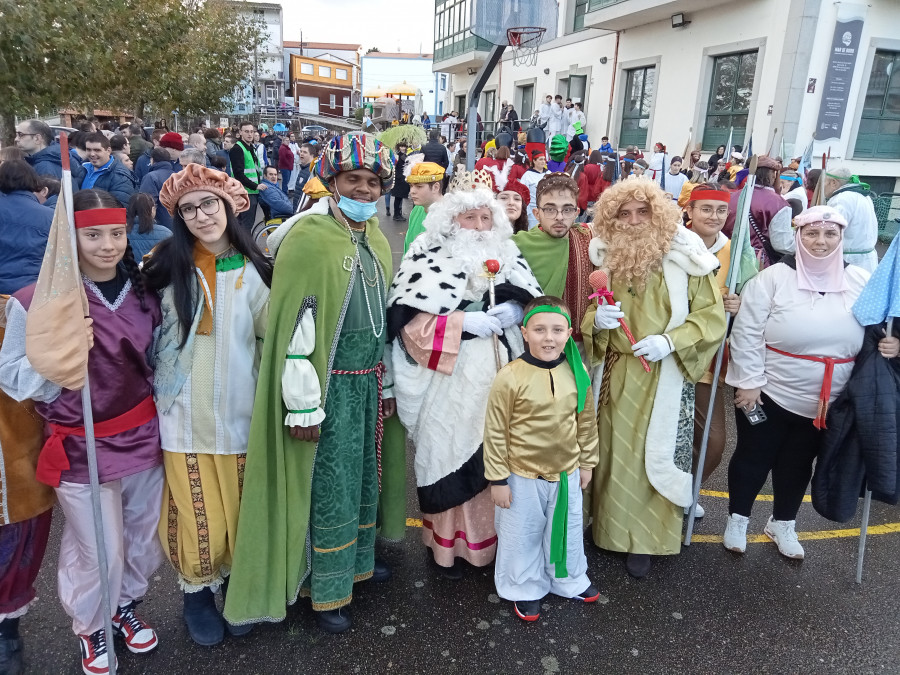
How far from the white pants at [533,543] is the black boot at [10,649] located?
2024mm

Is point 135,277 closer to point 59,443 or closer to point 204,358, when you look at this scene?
point 204,358

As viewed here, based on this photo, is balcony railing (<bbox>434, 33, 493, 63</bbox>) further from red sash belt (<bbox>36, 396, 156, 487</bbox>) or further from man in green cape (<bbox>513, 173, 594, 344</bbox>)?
red sash belt (<bbox>36, 396, 156, 487</bbox>)

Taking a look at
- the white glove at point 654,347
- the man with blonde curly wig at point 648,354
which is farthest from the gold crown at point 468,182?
the white glove at point 654,347

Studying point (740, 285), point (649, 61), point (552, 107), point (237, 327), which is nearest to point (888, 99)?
point (649, 61)

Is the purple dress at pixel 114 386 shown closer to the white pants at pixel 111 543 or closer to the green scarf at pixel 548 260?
the white pants at pixel 111 543

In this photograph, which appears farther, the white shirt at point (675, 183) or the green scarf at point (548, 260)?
the white shirt at point (675, 183)

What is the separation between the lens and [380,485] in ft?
10.0

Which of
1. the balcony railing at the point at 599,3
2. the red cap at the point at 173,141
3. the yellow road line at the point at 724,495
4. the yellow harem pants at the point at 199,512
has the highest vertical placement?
the balcony railing at the point at 599,3

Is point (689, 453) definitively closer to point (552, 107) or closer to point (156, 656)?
point (156, 656)

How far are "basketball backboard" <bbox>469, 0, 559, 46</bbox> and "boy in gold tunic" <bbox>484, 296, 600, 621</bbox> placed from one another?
4941 millimetres

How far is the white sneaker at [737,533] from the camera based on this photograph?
3467 mm

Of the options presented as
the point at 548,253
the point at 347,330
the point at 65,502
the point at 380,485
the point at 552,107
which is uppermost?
the point at 552,107

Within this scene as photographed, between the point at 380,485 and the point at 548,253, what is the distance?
1.49m

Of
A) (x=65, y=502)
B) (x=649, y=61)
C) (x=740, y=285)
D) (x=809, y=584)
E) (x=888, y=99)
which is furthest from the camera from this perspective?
(x=649, y=61)
